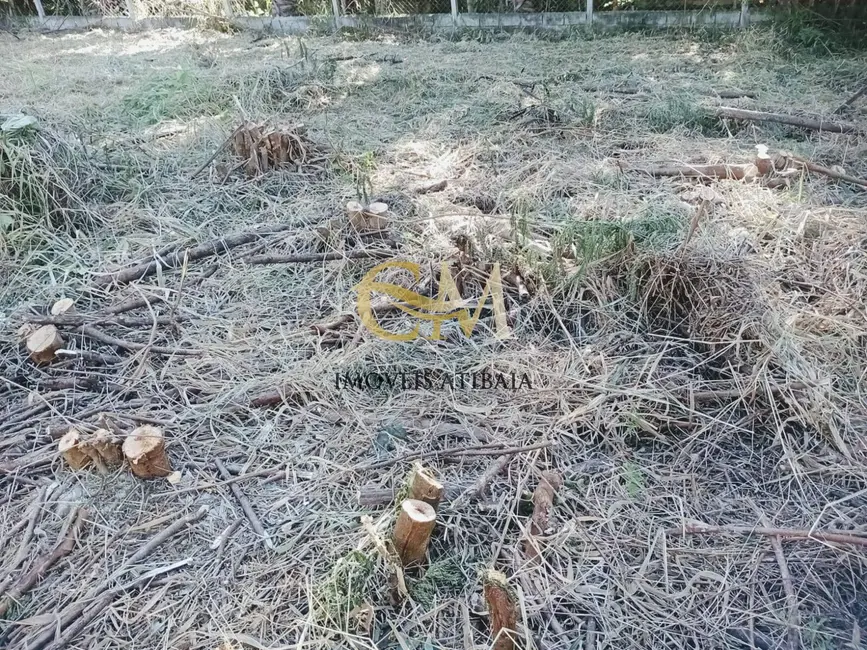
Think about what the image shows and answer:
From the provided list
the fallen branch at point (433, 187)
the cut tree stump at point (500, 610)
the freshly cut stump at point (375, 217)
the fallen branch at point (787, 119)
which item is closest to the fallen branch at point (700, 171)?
the fallen branch at point (787, 119)

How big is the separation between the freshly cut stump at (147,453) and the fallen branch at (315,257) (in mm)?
1249

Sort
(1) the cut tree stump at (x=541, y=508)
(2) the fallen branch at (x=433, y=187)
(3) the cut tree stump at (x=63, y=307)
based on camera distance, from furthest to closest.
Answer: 1. (2) the fallen branch at (x=433, y=187)
2. (3) the cut tree stump at (x=63, y=307)
3. (1) the cut tree stump at (x=541, y=508)

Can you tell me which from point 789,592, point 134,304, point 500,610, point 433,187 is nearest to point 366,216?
point 433,187

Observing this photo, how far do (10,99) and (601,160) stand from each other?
513 centimetres

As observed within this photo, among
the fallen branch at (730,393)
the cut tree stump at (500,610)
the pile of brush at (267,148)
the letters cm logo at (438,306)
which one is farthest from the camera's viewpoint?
the pile of brush at (267,148)

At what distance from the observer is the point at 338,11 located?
7824 mm

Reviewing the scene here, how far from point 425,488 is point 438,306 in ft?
3.76

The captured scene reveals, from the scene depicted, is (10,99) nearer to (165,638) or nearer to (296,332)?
(296,332)

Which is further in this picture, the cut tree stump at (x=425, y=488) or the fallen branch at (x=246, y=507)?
the fallen branch at (x=246, y=507)

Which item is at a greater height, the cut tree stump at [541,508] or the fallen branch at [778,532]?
the cut tree stump at [541,508]

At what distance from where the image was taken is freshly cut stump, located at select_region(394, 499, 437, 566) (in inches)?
61.8

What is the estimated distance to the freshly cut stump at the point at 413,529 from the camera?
5.15ft

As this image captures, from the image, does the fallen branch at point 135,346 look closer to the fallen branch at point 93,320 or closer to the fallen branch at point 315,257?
the fallen branch at point 93,320

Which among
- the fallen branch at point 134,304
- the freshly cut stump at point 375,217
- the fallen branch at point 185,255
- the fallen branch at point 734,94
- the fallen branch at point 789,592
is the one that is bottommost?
the fallen branch at point 789,592
